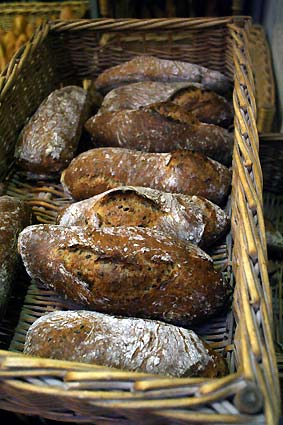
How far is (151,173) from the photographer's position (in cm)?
146

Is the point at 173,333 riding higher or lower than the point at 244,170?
lower

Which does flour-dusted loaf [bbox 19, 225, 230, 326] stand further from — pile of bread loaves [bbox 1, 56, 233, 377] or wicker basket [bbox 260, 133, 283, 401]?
wicker basket [bbox 260, 133, 283, 401]

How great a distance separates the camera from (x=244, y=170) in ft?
3.93

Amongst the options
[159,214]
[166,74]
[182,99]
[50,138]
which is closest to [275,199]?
[182,99]

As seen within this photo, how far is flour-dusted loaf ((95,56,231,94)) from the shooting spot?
190cm

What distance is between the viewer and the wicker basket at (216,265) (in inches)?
29.3

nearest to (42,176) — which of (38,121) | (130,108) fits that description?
(38,121)

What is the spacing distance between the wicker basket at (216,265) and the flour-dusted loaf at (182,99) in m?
0.18

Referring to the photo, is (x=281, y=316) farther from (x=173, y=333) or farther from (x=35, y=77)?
(x=35, y=77)

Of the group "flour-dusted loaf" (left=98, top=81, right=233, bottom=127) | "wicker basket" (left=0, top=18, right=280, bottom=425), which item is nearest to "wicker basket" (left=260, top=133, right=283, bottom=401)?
"flour-dusted loaf" (left=98, top=81, right=233, bottom=127)

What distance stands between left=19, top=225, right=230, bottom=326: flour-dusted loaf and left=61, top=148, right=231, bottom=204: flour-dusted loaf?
11.6 inches

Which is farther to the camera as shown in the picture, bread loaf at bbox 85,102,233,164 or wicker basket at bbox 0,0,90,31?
wicker basket at bbox 0,0,90,31

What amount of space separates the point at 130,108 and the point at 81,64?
497 mm

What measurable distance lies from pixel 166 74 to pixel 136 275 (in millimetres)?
1054
